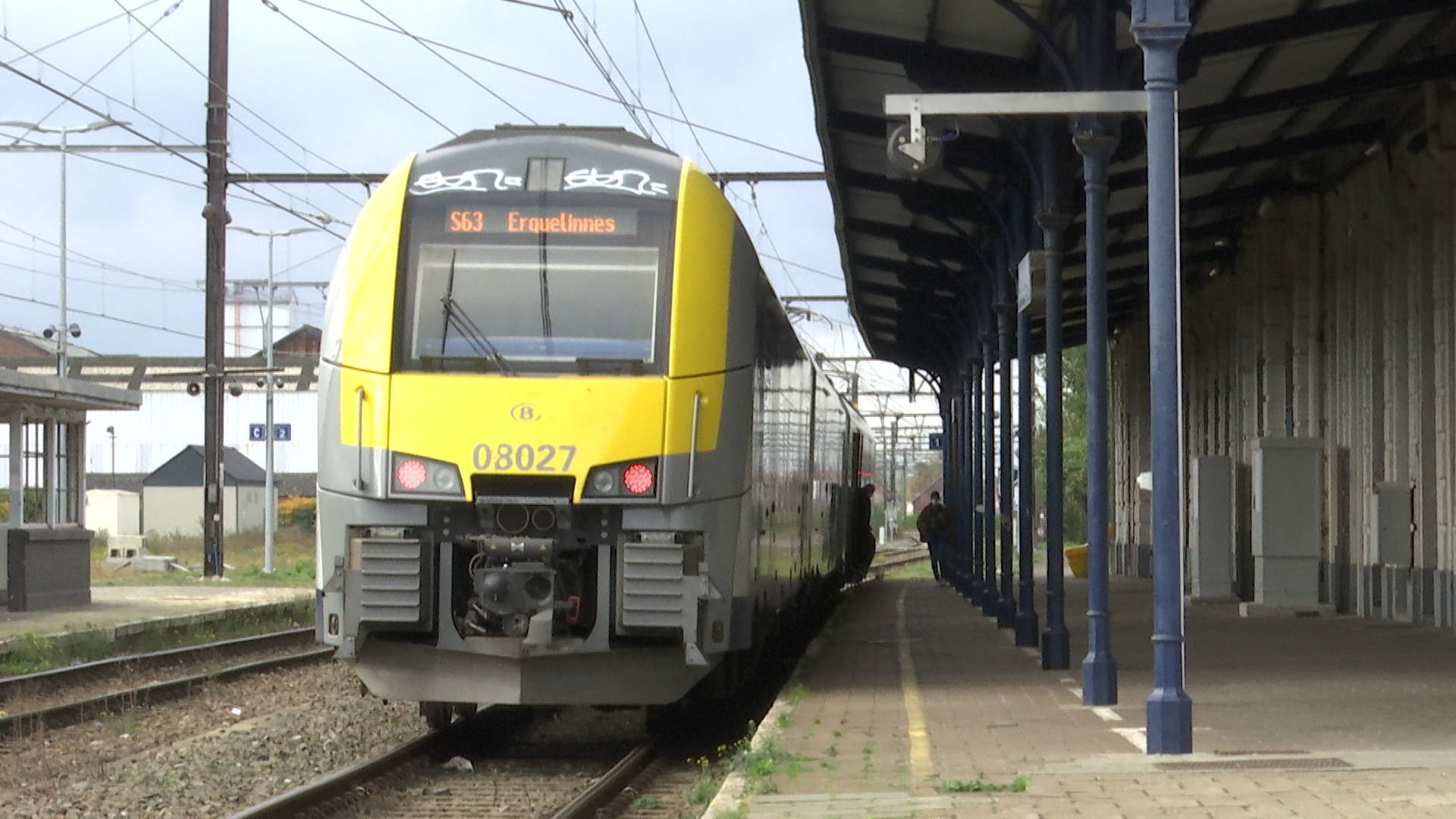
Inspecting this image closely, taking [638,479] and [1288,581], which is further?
[1288,581]

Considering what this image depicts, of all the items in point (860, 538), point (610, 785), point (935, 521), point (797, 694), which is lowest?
point (610, 785)

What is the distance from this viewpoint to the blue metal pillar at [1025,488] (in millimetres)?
16828

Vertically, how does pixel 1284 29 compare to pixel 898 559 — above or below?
above

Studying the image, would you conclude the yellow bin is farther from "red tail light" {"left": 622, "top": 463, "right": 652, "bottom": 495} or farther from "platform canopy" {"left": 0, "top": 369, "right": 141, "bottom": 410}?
"red tail light" {"left": 622, "top": 463, "right": 652, "bottom": 495}

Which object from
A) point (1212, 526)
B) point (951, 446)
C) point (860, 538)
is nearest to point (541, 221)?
point (1212, 526)

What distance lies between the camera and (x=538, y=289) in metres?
10.8

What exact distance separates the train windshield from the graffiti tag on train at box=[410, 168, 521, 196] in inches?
4.8

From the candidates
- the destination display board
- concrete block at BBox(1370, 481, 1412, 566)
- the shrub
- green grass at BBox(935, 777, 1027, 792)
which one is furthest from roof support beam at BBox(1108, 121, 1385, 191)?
the shrub

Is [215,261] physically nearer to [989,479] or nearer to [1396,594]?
[989,479]

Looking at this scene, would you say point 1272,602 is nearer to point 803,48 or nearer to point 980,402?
point 980,402

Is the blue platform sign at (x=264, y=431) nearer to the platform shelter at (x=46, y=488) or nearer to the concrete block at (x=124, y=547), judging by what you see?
the concrete block at (x=124, y=547)

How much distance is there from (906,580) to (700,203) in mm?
30654

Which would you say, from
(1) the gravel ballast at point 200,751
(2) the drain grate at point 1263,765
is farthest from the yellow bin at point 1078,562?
(2) the drain grate at point 1263,765

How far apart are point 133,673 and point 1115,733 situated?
9.67 meters
